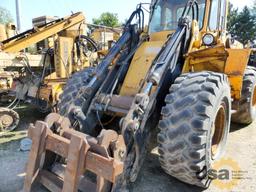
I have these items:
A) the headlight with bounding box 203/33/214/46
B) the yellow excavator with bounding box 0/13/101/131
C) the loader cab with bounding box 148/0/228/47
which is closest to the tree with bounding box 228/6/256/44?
the yellow excavator with bounding box 0/13/101/131

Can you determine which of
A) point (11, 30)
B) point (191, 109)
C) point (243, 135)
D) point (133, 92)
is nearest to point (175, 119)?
point (191, 109)

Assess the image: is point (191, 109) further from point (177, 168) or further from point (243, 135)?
point (243, 135)

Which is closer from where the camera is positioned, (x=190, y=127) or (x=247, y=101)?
(x=190, y=127)

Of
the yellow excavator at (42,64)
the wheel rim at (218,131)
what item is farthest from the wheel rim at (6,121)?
the wheel rim at (218,131)

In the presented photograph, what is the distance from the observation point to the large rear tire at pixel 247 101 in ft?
16.1

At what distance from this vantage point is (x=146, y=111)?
2.91 meters

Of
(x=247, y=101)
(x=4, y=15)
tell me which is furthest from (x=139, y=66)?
(x=4, y=15)

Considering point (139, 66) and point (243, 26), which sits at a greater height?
point (243, 26)

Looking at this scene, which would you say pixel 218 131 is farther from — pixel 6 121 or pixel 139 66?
pixel 6 121

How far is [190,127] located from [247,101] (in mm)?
2875

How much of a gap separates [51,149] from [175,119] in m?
1.33

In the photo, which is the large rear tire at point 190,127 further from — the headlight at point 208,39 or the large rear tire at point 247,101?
the large rear tire at point 247,101

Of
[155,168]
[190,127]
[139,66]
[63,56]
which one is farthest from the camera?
[63,56]

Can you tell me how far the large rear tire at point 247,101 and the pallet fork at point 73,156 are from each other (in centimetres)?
337
